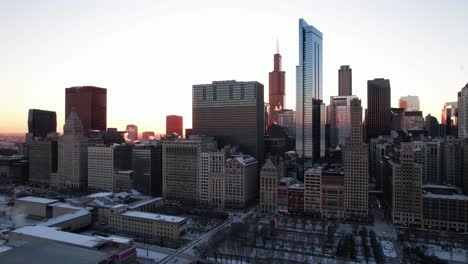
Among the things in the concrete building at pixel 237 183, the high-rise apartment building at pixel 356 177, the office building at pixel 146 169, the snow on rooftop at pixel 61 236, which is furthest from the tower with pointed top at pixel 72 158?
the high-rise apartment building at pixel 356 177

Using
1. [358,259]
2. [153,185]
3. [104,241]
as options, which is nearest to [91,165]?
[153,185]

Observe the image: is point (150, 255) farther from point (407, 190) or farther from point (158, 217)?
point (407, 190)

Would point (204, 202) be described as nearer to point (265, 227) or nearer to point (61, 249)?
point (265, 227)

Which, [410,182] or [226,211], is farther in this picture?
[226,211]

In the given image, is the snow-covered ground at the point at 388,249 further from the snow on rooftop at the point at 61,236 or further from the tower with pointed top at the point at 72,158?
the tower with pointed top at the point at 72,158

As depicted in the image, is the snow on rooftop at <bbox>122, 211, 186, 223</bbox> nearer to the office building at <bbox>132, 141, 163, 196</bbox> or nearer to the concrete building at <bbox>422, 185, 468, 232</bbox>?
the office building at <bbox>132, 141, 163, 196</bbox>

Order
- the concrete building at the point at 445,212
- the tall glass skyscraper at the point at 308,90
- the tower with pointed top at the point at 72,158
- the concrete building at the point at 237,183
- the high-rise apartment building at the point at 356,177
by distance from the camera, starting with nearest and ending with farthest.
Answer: the concrete building at the point at 445,212 → the high-rise apartment building at the point at 356,177 → the concrete building at the point at 237,183 → the tower with pointed top at the point at 72,158 → the tall glass skyscraper at the point at 308,90
